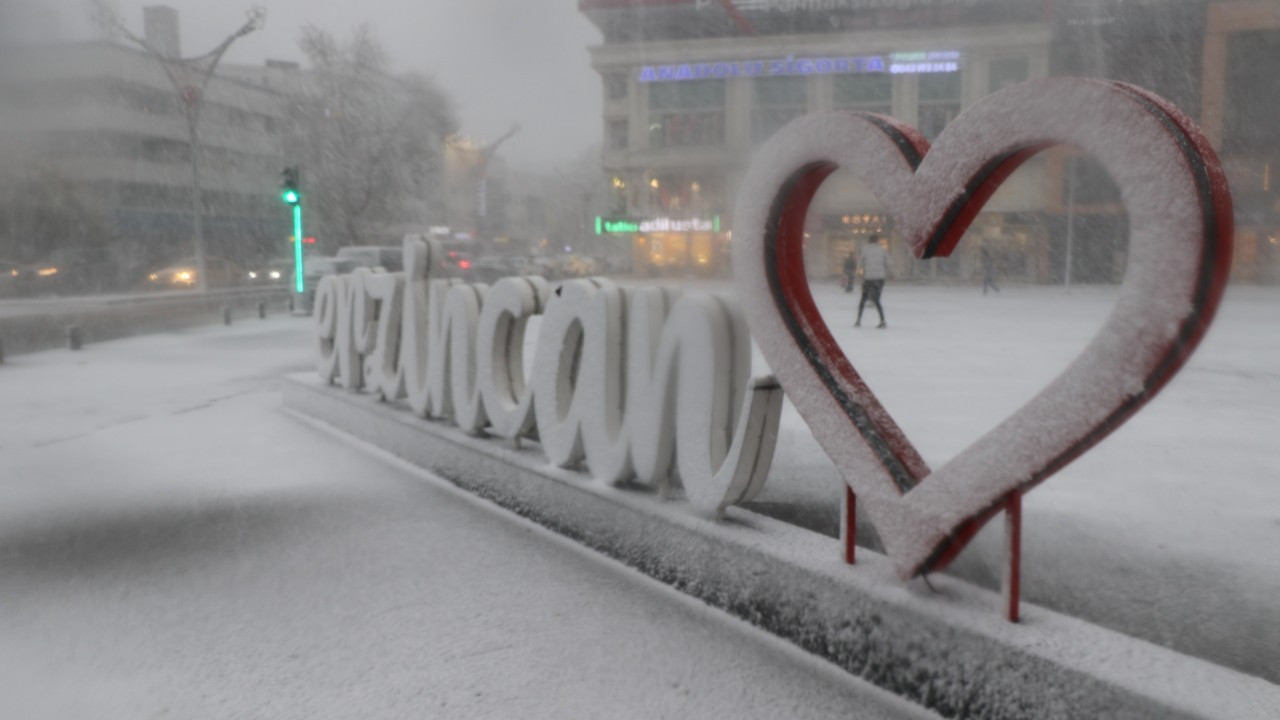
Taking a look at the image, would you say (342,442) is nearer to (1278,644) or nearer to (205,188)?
(1278,644)

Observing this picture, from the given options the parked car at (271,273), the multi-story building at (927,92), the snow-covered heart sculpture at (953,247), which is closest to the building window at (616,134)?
the multi-story building at (927,92)

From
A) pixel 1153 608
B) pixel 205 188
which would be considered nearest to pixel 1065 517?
pixel 1153 608

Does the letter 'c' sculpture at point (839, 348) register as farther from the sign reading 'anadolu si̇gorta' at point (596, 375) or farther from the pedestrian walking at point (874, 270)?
the pedestrian walking at point (874, 270)

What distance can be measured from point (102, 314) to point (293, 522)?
23041mm

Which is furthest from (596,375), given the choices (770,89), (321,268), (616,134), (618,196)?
(618,196)

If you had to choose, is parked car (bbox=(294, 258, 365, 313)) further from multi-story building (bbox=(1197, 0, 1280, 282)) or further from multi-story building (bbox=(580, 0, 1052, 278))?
multi-story building (bbox=(1197, 0, 1280, 282))

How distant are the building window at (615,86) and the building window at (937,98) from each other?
16.8 m

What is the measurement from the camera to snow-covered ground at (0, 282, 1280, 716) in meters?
3.21

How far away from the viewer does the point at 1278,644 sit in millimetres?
3262

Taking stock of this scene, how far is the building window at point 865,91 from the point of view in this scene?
3844cm

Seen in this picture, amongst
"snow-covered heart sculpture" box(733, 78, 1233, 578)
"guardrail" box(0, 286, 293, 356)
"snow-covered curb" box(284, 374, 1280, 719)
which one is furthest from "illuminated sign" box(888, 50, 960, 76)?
"snow-covered heart sculpture" box(733, 78, 1233, 578)

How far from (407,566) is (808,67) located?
3773 centimetres

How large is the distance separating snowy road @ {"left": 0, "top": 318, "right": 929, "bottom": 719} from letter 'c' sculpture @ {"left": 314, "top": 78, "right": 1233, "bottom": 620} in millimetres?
544

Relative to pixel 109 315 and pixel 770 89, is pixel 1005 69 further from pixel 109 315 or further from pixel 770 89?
pixel 109 315
